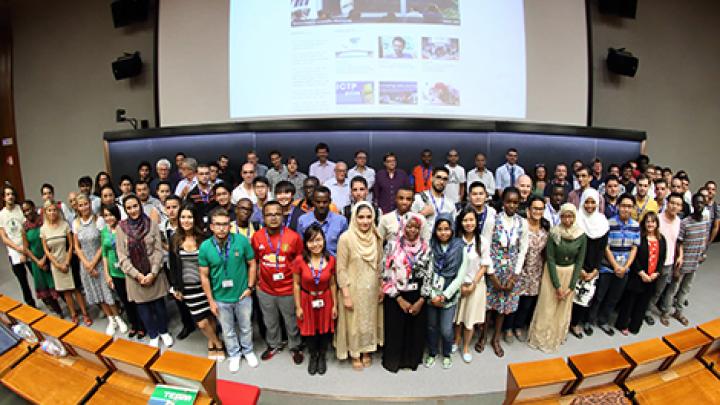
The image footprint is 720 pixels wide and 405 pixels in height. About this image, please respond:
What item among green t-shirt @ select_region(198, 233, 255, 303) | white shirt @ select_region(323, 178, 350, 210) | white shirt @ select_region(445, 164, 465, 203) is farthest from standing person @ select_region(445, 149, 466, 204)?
green t-shirt @ select_region(198, 233, 255, 303)

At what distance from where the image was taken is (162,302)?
9.78 ft

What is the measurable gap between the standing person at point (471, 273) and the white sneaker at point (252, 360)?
6.18 feet

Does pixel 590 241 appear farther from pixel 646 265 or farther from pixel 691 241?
pixel 691 241

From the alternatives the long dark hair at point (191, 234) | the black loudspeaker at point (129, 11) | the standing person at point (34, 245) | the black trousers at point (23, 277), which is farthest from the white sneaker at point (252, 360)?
the black loudspeaker at point (129, 11)

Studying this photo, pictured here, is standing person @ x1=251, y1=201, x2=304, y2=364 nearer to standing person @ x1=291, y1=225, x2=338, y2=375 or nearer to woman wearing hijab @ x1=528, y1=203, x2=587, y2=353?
standing person @ x1=291, y1=225, x2=338, y2=375

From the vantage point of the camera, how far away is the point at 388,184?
13.7 feet

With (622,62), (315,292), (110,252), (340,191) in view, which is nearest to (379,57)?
(340,191)

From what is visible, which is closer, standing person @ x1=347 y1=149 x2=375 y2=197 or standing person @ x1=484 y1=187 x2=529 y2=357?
standing person @ x1=484 y1=187 x2=529 y2=357

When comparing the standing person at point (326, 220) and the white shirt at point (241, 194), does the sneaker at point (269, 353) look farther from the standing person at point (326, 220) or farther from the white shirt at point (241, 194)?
the white shirt at point (241, 194)

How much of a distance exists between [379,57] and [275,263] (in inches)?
149

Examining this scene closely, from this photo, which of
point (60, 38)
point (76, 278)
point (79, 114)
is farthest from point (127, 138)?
point (76, 278)

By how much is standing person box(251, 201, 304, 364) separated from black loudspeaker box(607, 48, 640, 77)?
7.09 meters

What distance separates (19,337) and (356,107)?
4.48 meters

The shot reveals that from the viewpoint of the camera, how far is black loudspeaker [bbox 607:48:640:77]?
18.6 feet
